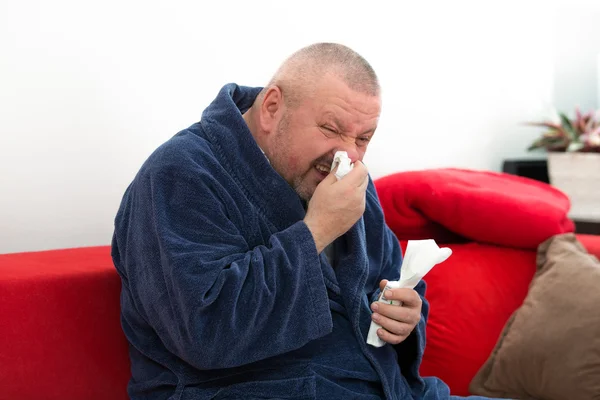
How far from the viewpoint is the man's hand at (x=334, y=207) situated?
4.29 feet

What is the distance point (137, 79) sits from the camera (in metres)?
1.76

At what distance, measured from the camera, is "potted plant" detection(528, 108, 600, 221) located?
2.57 metres

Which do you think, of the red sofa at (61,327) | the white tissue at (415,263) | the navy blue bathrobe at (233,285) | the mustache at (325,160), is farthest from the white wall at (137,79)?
the white tissue at (415,263)

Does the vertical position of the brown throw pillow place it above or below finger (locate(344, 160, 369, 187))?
below

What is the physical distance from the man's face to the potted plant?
54.6 inches

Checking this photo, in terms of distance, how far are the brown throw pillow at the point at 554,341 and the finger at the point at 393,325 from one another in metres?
0.52

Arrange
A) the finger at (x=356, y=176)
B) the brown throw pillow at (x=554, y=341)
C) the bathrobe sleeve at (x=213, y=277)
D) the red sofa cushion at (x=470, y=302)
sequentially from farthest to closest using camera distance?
1. the red sofa cushion at (x=470, y=302)
2. the brown throw pillow at (x=554, y=341)
3. the finger at (x=356, y=176)
4. the bathrobe sleeve at (x=213, y=277)

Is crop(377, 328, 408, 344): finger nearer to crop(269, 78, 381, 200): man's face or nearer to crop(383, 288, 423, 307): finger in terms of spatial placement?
crop(383, 288, 423, 307): finger

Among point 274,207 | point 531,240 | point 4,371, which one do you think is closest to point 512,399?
point 531,240

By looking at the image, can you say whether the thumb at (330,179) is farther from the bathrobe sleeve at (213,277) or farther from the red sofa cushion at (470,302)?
the red sofa cushion at (470,302)

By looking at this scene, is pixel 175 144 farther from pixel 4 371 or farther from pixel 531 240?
pixel 531 240

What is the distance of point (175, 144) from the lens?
133 centimetres

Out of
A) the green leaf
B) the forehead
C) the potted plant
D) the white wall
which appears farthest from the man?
the green leaf

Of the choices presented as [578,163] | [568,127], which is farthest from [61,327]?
[568,127]
